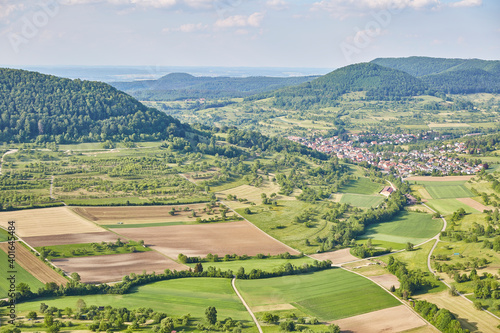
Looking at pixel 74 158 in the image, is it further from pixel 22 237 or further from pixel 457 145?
pixel 457 145

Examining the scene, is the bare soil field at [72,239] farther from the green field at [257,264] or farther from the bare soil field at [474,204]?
the bare soil field at [474,204]

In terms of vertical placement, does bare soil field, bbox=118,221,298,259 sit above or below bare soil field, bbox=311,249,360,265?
above

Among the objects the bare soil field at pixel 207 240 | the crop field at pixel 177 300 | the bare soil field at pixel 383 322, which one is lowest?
the bare soil field at pixel 383 322

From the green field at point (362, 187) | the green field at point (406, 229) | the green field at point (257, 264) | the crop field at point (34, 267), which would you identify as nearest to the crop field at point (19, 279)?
the crop field at point (34, 267)

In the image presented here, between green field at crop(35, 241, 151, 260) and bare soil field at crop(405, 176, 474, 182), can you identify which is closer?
green field at crop(35, 241, 151, 260)

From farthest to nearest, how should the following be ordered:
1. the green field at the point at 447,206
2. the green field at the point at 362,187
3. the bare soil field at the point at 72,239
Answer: the green field at the point at 362,187, the green field at the point at 447,206, the bare soil field at the point at 72,239

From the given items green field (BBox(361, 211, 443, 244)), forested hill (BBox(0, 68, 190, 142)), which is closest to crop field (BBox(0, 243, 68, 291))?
green field (BBox(361, 211, 443, 244))

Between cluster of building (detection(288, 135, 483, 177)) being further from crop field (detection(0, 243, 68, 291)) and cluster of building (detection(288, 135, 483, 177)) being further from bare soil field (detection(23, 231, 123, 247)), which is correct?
crop field (detection(0, 243, 68, 291))
